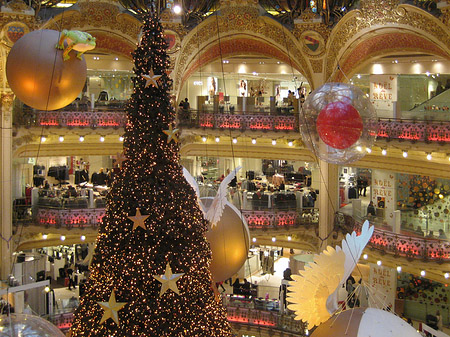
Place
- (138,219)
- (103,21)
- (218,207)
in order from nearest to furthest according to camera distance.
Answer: (138,219) → (218,207) → (103,21)

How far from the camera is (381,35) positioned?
1769cm

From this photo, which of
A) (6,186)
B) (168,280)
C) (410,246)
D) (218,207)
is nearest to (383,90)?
(410,246)

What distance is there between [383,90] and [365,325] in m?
14.1

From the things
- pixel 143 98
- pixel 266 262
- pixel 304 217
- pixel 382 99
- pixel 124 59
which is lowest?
pixel 266 262

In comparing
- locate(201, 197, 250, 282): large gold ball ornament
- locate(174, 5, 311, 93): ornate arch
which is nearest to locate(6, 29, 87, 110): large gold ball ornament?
locate(201, 197, 250, 282): large gold ball ornament

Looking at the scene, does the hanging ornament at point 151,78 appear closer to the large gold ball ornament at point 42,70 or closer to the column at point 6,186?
the large gold ball ornament at point 42,70

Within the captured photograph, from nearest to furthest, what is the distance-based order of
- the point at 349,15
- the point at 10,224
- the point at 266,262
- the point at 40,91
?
the point at 40,91
the point at 349,15
the point at 10,224
the point at 266,262

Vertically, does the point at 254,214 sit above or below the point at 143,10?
below

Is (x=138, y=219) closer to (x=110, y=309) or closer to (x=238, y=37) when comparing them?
(x=110, y=309)

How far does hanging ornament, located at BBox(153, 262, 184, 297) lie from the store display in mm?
1589

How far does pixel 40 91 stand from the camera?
6504mm

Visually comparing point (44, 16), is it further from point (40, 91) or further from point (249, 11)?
point (40, 91)

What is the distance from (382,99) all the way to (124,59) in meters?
8.93

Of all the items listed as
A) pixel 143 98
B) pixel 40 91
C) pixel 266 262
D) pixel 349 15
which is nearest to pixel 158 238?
pixel 143 98
